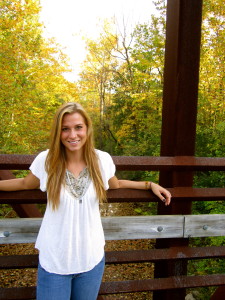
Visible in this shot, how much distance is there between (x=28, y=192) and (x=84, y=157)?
47 cm

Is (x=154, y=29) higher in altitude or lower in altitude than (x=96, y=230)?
higher

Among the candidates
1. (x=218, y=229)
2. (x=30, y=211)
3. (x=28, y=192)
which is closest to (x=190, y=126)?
(x=218, y=229)

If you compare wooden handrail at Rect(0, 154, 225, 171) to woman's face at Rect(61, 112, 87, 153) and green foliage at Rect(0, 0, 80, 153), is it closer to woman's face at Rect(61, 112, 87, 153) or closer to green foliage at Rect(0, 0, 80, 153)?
woman's face at Rect(61, 112, 87, 153)

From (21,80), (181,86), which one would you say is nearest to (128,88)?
(21,80)

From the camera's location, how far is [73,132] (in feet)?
4.85

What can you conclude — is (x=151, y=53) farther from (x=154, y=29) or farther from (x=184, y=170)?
(x=184, y=170)

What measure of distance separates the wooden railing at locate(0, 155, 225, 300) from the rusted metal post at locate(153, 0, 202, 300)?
0.27ft

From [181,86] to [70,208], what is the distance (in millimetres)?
1242

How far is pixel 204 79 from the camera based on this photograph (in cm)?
927

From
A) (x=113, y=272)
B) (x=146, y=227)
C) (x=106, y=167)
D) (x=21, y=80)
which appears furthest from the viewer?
(x=21, y=80)

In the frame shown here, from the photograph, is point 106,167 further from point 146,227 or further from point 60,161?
point 146,227

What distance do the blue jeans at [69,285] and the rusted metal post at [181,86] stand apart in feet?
2.66

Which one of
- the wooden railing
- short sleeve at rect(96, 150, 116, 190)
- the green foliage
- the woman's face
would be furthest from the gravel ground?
the woman's face

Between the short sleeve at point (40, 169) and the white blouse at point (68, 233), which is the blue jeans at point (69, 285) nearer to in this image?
the white blouse at point (68, 233)
